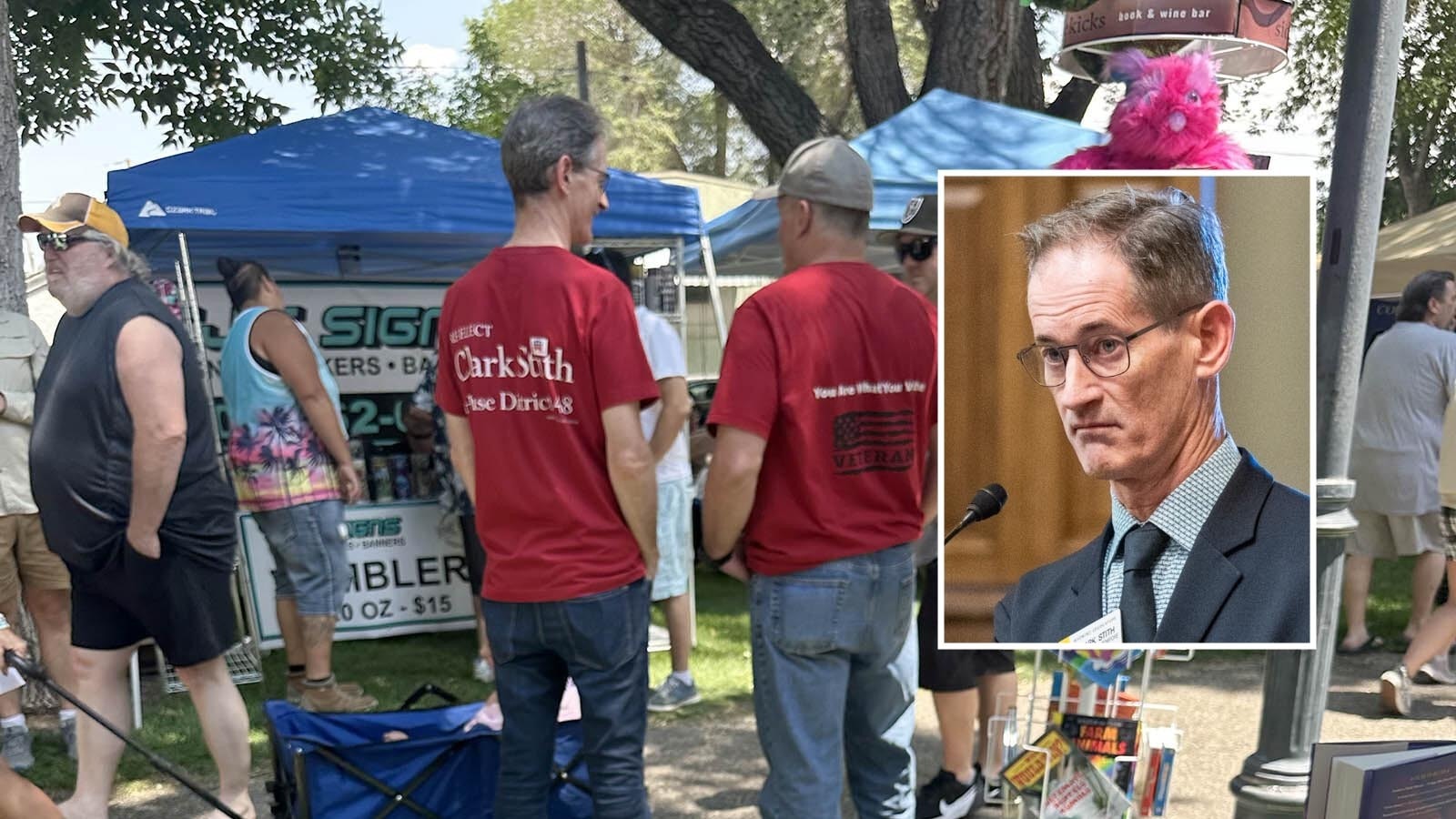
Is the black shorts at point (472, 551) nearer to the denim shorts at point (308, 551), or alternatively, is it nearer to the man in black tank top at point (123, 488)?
the denim shorts at point (308, 551)

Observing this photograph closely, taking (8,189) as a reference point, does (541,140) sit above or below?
below

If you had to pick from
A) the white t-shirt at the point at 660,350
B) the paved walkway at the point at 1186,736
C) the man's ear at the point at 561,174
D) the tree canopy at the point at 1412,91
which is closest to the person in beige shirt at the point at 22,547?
the paved walkway at the point at 1186,736

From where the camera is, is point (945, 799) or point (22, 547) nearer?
point (945, 799)

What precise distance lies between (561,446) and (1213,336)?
1.38 m

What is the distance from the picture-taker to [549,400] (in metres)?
2.95

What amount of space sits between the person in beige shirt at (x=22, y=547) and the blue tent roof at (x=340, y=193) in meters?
0.86

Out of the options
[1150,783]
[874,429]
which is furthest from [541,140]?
[1150,783]

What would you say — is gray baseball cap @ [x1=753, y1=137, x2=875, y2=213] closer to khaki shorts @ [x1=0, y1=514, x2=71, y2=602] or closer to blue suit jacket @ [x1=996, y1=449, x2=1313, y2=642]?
blue suit jacket @ [x1=996, y1=449, x2=1313, y2=642]

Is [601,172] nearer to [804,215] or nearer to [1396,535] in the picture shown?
[804,215]

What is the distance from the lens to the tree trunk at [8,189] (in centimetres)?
553

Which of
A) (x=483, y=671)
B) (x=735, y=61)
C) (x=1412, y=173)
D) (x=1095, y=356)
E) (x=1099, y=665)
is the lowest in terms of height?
(x=483, y=671)

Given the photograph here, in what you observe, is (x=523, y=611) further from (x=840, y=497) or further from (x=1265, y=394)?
(x=1265, y=394)

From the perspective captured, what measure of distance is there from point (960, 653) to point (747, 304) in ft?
5.34

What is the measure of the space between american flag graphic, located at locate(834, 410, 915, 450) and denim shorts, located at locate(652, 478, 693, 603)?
2.73m
